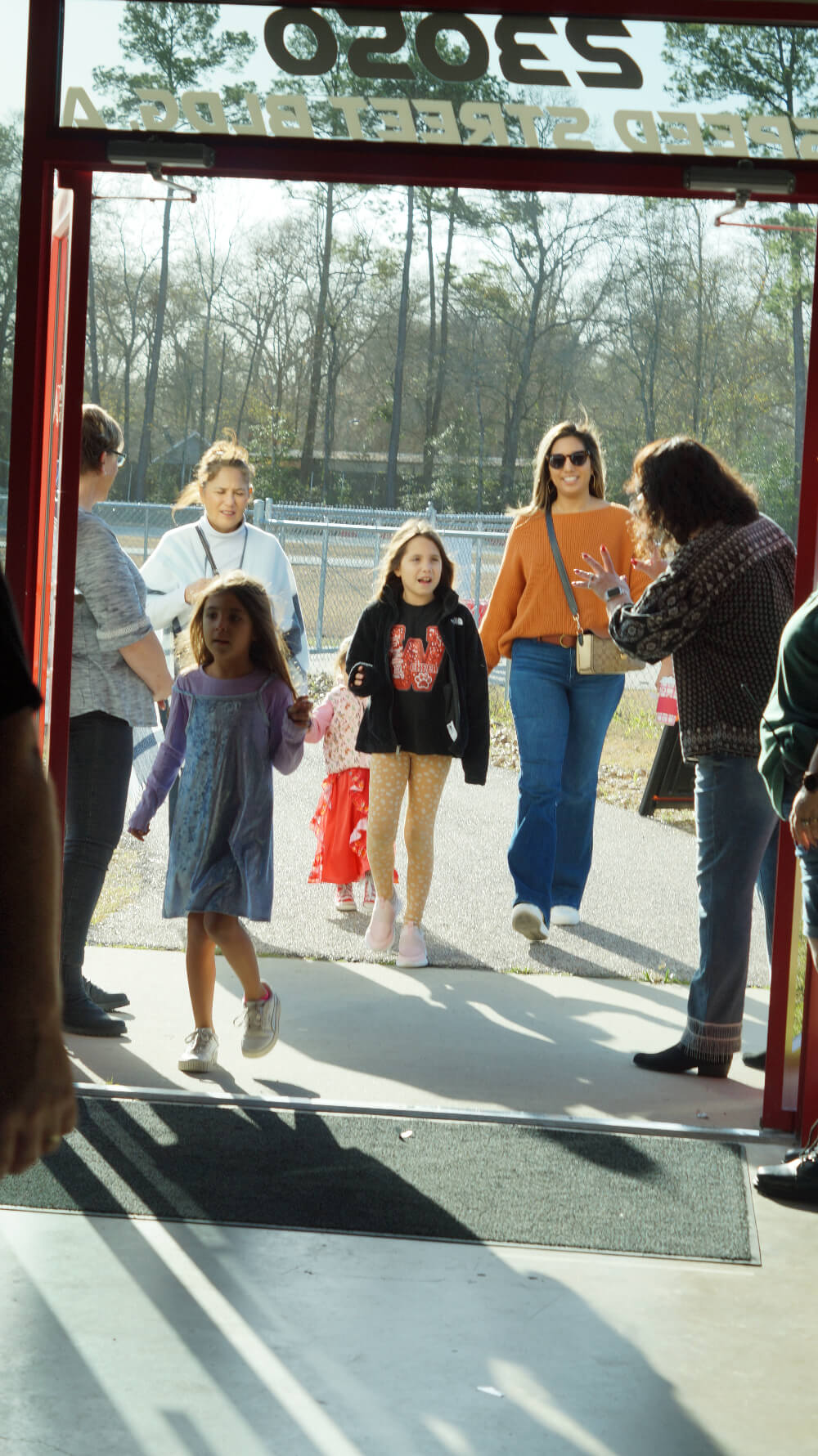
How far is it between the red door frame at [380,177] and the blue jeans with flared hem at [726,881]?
0.98 feet

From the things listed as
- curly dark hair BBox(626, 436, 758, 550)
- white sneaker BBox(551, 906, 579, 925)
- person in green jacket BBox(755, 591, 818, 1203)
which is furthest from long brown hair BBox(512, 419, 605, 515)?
person in green jacket BBox(755, 591, 818, 1203)

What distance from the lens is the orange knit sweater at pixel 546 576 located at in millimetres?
6020

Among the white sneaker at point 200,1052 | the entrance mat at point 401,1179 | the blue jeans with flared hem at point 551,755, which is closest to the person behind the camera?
the entrance mat at point 401,1179

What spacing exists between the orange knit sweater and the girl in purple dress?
1.81 meters

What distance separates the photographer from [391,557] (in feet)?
19.3

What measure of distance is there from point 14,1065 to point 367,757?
485 centimetres

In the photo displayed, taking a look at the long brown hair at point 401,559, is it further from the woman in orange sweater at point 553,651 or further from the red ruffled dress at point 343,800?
the red ruffled dress at point 343,800

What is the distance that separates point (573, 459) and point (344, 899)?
2.12 m

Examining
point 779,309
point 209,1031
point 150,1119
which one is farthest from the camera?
point 779,309

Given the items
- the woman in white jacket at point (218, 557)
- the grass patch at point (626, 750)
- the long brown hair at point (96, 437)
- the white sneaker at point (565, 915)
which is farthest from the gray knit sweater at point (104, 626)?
the grass patch at point (626, 750)

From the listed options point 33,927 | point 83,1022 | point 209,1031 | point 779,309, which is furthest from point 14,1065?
point 779,309

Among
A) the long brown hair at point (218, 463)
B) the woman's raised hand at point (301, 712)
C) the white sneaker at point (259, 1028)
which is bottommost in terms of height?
the white sneaker at point (259, 1028)

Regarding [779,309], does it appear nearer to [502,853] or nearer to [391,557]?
[502,853]

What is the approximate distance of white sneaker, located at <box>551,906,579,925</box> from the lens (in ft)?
20.9
